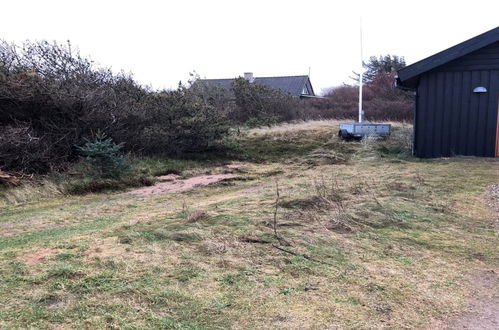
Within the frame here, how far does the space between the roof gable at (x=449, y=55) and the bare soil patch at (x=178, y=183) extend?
537 cm

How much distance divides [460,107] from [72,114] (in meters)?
9.80

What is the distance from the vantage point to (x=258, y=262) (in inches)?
139

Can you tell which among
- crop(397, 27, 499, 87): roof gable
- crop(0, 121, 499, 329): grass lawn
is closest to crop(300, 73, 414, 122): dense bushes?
crop(397, 27, 499, 87): roof gable

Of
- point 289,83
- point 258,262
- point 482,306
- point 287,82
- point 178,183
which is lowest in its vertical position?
point 178,183

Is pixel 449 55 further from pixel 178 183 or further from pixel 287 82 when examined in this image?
pixel 287 82

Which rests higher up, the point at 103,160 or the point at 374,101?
the point at 374,101

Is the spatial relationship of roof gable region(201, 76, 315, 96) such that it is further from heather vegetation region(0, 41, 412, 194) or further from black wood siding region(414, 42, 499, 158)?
black wood siding region(414, 42, 499, 158)

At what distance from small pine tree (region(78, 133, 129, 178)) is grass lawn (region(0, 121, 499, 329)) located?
2890 millimetres

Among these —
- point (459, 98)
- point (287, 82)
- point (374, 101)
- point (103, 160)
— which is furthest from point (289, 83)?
point (103, 160)

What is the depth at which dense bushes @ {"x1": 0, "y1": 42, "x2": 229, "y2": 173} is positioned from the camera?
9391 mm

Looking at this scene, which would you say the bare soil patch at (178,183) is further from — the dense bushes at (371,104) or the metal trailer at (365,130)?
the dense bushes at (371,104)

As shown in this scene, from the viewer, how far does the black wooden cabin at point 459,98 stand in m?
10.9

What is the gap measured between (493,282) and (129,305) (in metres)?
2.76

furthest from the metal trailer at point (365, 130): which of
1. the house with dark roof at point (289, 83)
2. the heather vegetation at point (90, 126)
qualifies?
the house with dark roof at point (289, 83)
